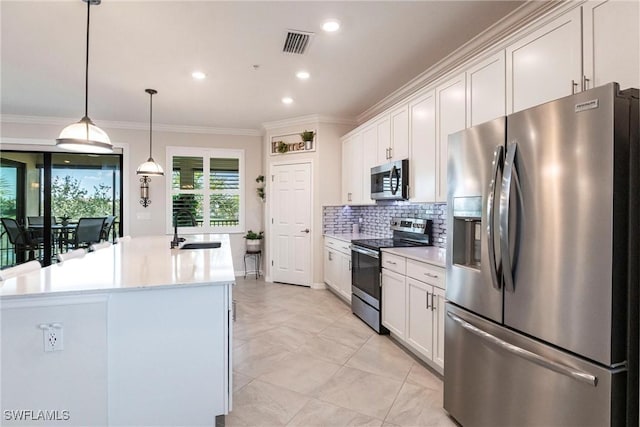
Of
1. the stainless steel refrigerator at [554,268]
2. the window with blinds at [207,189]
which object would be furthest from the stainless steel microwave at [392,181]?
the window with blinds at [207,189]

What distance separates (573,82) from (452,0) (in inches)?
41.1

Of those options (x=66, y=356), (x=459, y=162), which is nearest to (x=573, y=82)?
(x=459, y=162)

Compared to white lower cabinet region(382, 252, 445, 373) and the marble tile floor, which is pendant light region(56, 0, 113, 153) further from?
white lower cabinet region(382, 252, 445, 373)

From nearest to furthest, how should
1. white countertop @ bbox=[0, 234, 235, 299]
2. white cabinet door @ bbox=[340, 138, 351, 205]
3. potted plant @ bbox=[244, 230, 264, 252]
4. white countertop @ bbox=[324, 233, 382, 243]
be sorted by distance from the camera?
white countertop @ bbox=[0, 234, 235, 299] < white countertop @ bbox=[324, 233, 382, 243] < white cabinet door @ bbox=[340, 138, 351, 205] < potted plant @ bbox=[244, 230, 264, 252]

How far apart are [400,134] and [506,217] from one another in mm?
2130

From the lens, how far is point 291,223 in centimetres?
563

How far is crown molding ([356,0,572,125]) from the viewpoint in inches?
89.7

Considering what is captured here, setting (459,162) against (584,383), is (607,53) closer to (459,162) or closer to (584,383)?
(459,162)

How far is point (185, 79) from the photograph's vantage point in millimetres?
3793

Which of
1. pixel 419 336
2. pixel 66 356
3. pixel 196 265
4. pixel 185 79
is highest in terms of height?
pixel 185 79

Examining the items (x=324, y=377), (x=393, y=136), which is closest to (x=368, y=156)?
(x=393, y=136)

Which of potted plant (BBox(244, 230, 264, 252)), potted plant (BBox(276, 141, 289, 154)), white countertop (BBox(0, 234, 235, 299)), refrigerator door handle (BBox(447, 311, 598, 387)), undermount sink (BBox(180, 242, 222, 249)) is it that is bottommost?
refrigerator door handle (BBox(447, 311, 598, 387))

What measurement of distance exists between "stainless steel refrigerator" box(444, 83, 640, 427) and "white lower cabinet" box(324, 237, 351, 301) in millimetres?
2448

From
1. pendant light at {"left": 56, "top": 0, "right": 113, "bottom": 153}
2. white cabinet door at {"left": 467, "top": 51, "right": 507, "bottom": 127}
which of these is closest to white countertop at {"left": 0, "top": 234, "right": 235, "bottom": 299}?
pendant light at {"left": 56, "top": 0, "right": 113, "bottom": 153}
